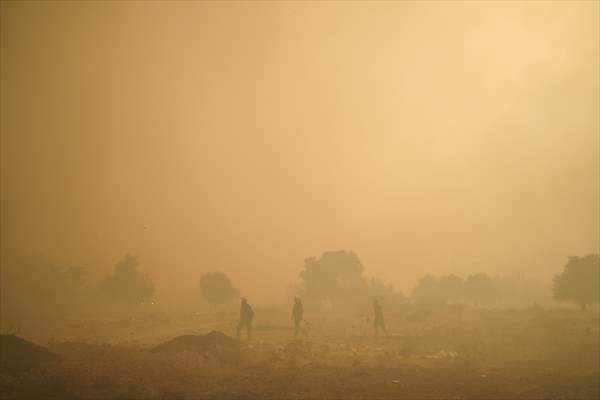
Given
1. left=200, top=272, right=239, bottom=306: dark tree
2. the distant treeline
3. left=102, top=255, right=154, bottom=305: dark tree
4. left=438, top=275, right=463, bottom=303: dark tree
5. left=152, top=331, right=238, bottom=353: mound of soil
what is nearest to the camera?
left=152, top=331, right=238, bottom=353: mound of soil

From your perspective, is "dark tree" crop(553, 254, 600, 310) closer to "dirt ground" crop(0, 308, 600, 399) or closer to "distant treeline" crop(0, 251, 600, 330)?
"distant treeline" crop(0, 251, 600, 330)

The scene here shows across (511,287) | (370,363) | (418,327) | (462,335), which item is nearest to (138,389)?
(370,363)

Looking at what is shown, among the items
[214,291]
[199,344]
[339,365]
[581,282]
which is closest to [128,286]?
[214,291]

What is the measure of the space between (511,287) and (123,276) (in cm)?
7655

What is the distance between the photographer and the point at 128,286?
54.0 m

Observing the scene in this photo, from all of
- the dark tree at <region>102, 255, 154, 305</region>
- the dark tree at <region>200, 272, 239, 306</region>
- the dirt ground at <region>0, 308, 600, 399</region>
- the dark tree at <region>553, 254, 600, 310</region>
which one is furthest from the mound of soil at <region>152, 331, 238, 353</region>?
the dark tree at <region>553, 254, 600, 310</region>

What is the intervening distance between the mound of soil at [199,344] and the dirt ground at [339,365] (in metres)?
0.21

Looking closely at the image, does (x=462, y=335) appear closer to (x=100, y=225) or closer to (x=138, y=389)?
(x=138, y=389)

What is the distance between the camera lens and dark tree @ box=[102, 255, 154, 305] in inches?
2117

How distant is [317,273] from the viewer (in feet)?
208

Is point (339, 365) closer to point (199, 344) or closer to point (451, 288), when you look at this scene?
point (199, 344)

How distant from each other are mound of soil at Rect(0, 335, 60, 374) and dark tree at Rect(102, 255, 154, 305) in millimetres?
38330

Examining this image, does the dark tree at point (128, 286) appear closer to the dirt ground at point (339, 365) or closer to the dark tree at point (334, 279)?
the dirt ground at point (339, 365)

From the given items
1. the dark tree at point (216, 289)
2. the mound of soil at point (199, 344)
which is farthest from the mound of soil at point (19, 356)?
the dark tree at point (216, 289)
